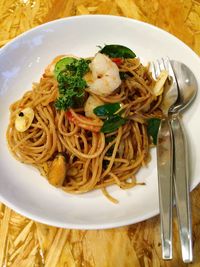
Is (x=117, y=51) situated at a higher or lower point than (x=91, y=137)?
higher

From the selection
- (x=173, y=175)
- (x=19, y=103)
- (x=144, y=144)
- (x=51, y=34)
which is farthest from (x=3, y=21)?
(x=173, y=175)

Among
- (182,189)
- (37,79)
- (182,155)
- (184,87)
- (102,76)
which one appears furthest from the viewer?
(37,79)

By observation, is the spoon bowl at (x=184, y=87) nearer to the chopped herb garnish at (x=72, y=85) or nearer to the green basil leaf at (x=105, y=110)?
the green basil leaf at (x=105, y=110)

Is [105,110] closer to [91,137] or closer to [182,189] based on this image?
[91,137]

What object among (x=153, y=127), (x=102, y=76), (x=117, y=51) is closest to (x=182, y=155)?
(x=153, y=127)

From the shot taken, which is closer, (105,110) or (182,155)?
(182,155)

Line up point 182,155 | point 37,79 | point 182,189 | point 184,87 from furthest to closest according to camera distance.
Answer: point 37,79 < point 184,87 < point 182,155 < point 182,189

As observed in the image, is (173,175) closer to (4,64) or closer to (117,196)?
(117,196)
